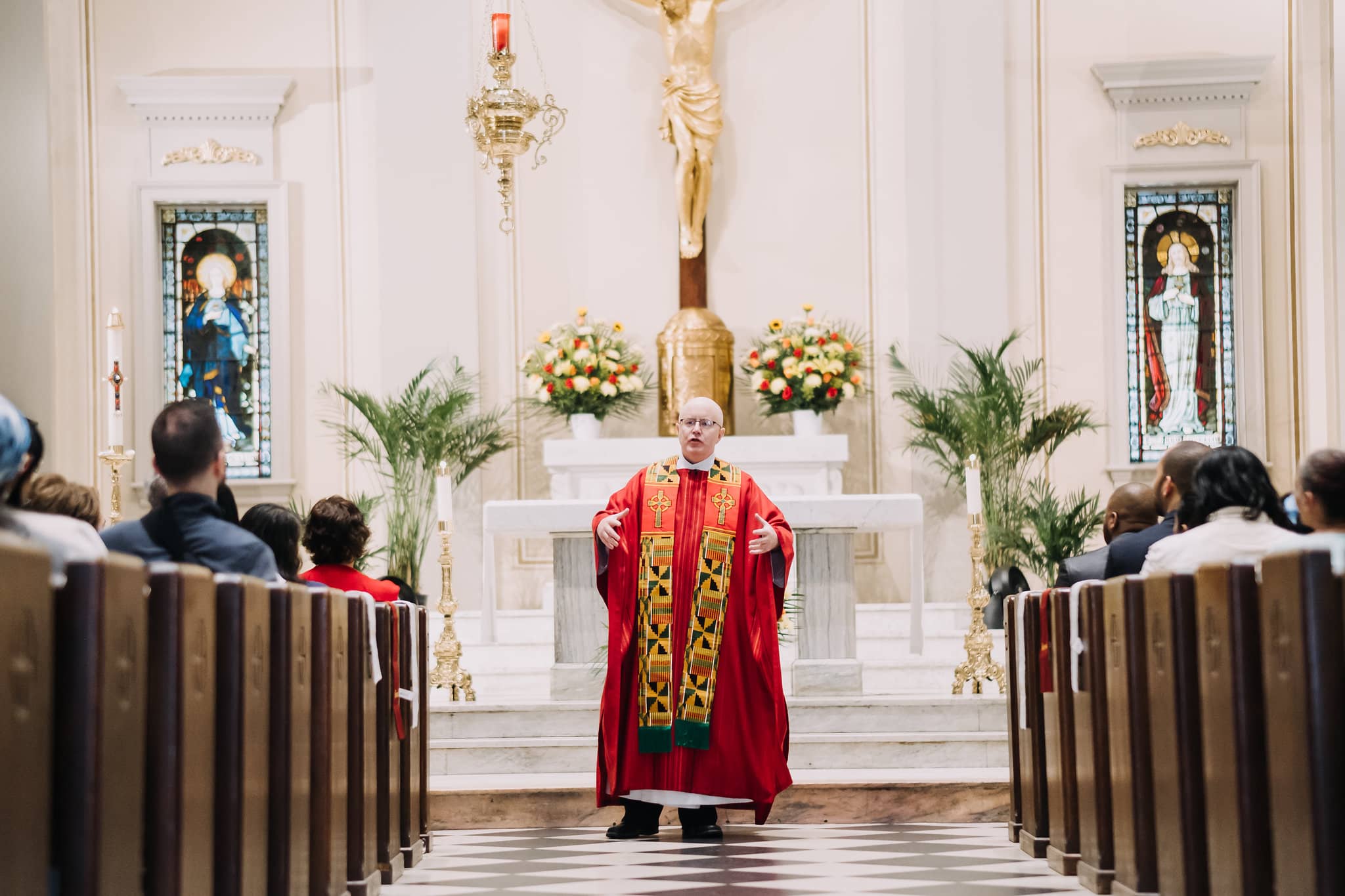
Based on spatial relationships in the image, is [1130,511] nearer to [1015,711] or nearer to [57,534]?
[1015,711]

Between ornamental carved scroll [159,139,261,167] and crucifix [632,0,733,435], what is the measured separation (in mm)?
2603

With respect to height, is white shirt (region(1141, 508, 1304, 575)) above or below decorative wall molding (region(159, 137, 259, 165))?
below

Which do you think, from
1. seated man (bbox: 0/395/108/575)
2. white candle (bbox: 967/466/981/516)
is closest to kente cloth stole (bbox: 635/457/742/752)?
white candle (bbox: 967/466/981/516)

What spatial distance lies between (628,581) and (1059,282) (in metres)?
5.16

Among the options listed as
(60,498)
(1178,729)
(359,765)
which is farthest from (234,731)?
(1178,729)

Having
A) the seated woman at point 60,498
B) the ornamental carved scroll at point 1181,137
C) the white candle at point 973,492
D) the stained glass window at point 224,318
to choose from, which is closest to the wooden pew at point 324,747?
the seated woman at point 60,498

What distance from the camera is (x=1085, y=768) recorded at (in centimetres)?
467

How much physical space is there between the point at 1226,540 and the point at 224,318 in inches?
308

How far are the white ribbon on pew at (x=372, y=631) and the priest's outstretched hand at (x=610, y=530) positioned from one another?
4.30 ft

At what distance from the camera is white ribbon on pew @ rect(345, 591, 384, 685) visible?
184 inches

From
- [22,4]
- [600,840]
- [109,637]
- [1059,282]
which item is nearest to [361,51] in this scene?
[22,4]

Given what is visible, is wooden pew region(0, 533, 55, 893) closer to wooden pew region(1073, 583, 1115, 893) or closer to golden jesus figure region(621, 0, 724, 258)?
wooden pew region(1073, 583, 1115, 893)

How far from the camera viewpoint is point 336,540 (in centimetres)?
503

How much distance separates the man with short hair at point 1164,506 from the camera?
4824 mm
